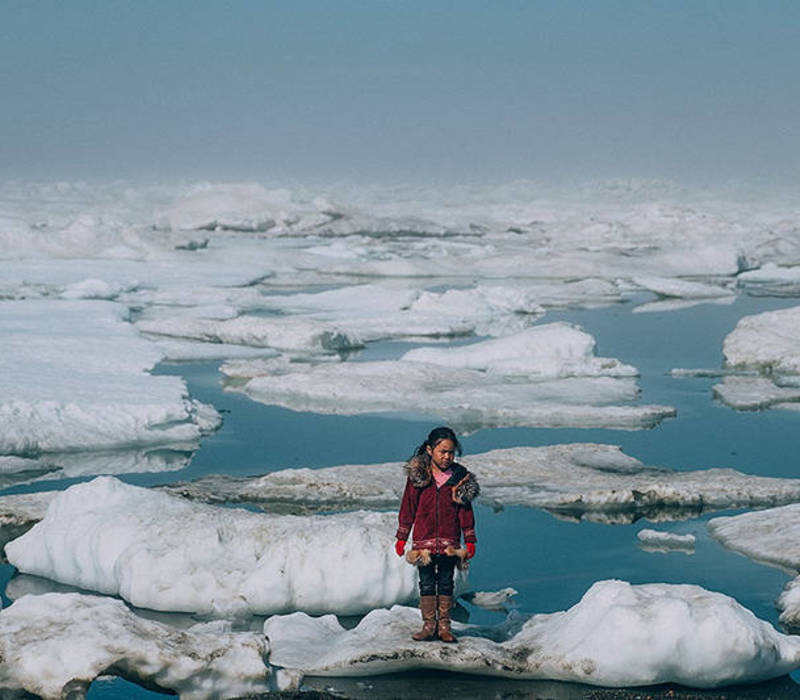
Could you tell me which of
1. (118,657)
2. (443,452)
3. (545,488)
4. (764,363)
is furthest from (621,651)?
(764,363)

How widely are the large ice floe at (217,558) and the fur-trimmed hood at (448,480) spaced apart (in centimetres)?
95

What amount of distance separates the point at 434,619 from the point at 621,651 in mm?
616

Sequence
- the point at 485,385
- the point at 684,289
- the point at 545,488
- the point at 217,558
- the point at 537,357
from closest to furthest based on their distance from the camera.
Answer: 1. the point at 217,558
2. the point at 545,488
3. the point at 485,385
4. the point at 537,357
5. the point at 684,289

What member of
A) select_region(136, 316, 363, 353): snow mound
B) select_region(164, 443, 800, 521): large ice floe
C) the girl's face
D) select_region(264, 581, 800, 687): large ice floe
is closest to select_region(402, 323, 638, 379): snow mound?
select_region(136, 316, 363, 353): snow mound

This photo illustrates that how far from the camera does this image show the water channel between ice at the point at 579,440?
5.58 m

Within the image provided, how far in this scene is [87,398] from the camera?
343 inches

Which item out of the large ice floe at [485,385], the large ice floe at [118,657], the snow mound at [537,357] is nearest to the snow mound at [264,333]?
the large ice floe at [485,385]

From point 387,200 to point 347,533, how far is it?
42.2 m

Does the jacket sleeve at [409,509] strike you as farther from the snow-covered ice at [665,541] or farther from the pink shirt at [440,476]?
the snow-covered ice at [665,541]

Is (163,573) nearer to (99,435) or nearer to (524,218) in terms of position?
(99,435)

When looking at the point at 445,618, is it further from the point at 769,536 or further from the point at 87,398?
the point at 87,398

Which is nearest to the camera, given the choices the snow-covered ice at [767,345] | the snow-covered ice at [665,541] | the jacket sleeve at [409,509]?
the jacket sleeve at [409,509]

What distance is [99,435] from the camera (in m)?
8.16

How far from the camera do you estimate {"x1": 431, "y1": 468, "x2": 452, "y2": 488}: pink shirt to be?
14.1 ft
